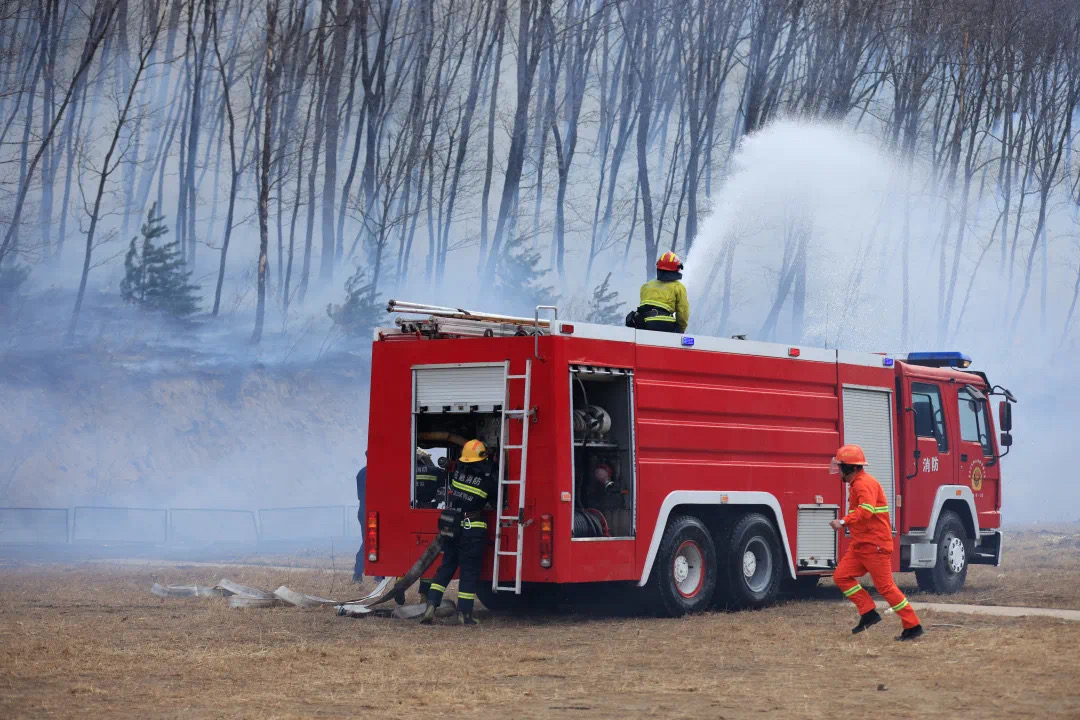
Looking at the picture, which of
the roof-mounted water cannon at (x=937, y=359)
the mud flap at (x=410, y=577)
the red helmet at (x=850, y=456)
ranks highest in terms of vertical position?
the roof-mounted water cannon at (x=937, y=359)

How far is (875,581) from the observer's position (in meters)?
10.4

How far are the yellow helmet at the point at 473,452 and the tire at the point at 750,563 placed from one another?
2.88 metres

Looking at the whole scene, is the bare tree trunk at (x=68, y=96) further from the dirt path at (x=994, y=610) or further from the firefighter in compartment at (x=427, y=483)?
the dirt path at (x=994, y=610)

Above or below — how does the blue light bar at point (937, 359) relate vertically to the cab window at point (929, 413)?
above

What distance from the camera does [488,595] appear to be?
13195 millimetres

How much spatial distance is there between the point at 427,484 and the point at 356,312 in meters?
23.9

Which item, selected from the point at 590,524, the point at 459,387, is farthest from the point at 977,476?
the point at 459,387

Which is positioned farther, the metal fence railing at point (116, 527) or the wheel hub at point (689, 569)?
the metal fence railing at point (116, 527)

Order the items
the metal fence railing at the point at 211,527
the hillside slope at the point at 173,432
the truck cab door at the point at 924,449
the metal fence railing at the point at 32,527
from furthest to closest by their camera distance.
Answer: the hillside slope at the point at 173,432 < the metal fence railing at the point at 211,527 < the metal fence railing at the point at 32,527 < the truck cab door at the point at 924,449

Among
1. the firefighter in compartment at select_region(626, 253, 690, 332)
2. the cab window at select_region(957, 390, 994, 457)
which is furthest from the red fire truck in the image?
the cab window at select_region(957, 390, 994, 457)

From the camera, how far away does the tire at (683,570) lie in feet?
40.0

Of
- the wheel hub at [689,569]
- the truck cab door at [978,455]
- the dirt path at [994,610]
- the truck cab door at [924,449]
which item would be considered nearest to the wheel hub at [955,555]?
the truck cab door at [978,455]

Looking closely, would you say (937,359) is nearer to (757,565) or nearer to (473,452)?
(757,565)

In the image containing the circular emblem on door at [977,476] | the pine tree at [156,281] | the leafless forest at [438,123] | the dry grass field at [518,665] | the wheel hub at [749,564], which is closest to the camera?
the dry grass field at [518,665]
